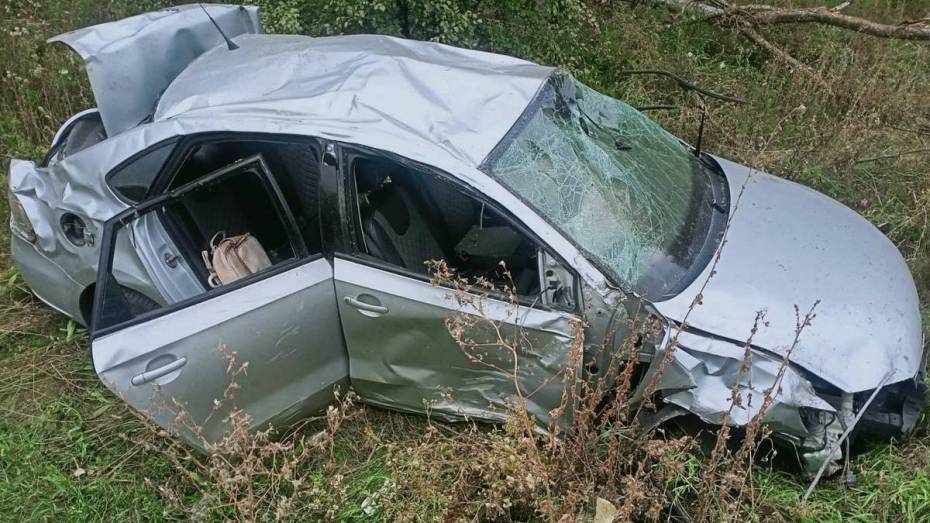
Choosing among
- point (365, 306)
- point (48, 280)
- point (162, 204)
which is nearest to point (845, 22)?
point (365, 306)

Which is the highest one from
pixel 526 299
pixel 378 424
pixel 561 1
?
pixel 561 1

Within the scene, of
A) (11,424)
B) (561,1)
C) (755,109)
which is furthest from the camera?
(755,109)

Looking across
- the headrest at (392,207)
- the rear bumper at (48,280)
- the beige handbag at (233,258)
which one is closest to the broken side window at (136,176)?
the beige handbag at (233,258)

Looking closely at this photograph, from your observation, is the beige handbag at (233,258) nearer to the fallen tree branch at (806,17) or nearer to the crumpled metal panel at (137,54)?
the crumpled metal panel at (137,54)

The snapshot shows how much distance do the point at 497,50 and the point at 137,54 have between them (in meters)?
2.64

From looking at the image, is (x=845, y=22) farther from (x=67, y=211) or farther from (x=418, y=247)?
(x=67, y=211)

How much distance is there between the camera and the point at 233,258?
324 cm

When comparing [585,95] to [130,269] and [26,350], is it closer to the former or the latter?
[130,269]

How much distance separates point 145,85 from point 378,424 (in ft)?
6.55

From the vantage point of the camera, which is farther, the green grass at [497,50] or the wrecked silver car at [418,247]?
the green grass at [497,50]

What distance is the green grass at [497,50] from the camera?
3014 mm

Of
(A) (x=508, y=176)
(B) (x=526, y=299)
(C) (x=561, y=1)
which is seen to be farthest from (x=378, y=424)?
(C) (x=561, y=1)

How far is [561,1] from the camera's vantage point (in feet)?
17.4

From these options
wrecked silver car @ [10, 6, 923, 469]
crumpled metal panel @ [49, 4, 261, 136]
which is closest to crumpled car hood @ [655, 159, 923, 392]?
wrecked silver car @ [10, 6, 923, 469]
